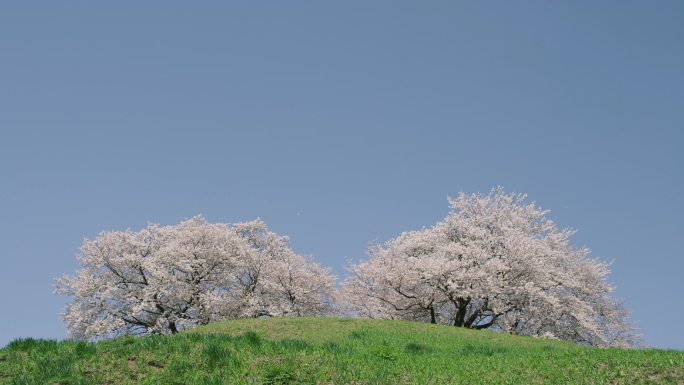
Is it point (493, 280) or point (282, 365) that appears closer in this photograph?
point (282, 365)

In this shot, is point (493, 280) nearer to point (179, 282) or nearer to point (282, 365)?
point (179, 282)

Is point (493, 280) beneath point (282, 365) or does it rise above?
above

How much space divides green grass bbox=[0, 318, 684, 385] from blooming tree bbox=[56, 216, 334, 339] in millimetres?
32235

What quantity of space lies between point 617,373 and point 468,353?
18.5 ft

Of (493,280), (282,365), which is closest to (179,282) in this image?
(493,280)

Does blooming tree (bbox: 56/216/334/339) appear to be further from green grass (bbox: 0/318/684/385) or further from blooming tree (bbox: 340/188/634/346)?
green grass (bbox: 0/318/684/385)

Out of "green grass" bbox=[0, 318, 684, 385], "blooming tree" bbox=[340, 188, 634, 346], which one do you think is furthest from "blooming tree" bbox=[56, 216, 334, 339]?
"green grass" bbox=[0, 318, 684, 385]

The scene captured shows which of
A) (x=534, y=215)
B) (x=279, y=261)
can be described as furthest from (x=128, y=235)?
(x=534, y=215)

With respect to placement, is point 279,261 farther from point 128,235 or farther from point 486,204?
point 486,204

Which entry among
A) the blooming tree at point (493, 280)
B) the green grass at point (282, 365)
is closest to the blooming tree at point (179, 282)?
the blooming tree at point (493, 280)

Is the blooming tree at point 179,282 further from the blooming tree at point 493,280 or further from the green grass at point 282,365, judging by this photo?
the green grass at point 282,365

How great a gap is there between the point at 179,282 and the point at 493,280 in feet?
77.1

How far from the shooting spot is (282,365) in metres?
13.2

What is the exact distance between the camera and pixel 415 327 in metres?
30.6
